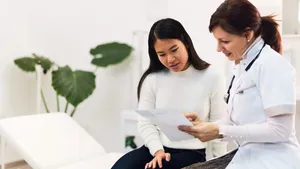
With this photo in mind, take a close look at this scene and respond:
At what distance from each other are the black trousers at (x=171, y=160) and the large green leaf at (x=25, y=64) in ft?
5.91

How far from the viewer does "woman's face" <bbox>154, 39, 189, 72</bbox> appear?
1454mm

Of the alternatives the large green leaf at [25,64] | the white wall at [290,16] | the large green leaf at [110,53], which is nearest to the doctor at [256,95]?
the white wall at [290,16]

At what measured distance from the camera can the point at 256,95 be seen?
1073mm

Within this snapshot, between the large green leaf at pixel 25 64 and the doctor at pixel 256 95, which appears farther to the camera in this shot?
the large green leaf at pixel 25 64

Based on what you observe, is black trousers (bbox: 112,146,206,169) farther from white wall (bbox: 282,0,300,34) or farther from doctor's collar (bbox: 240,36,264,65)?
white wall (bbox: 282,0,300,34)

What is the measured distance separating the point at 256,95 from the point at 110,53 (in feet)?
7.38

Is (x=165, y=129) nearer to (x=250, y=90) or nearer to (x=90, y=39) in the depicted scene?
(x=250, y=90)

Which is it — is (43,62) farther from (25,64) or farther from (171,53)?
(171,53)

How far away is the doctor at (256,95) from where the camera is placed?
1010mm

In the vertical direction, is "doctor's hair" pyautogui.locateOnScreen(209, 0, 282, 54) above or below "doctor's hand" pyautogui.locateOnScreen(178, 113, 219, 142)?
above

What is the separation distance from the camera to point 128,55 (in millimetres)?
3174

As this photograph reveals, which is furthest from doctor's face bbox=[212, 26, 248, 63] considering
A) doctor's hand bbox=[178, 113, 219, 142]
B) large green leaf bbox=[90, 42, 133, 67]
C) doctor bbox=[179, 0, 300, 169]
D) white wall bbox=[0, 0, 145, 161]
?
white wall bbox=[0, 0, 145, 161]

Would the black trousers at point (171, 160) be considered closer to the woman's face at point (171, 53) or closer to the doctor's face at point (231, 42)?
the woman's face at point (171, 53)

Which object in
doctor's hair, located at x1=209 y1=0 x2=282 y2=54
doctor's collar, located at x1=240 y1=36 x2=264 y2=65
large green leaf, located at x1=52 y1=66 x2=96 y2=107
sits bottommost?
large green leaf, located at x1=52 y1=66 x2=96 y2=107
